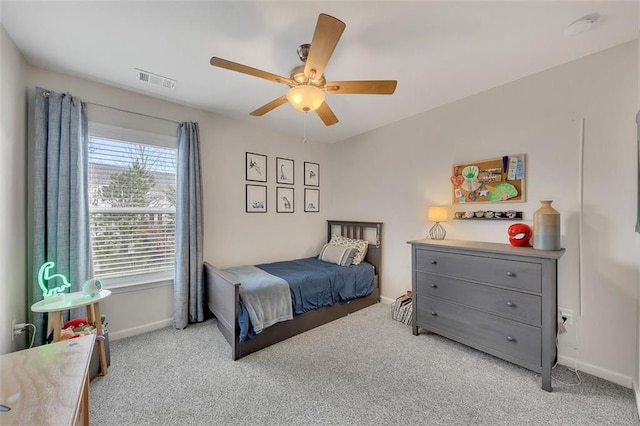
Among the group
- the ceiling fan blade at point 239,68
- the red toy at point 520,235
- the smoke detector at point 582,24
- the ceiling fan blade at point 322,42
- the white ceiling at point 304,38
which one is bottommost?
the red toy at point 520,235

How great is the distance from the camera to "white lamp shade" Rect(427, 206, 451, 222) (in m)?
2.89

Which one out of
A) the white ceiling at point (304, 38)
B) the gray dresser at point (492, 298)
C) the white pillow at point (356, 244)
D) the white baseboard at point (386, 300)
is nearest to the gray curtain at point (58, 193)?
the white ceiling at point (304, 38)

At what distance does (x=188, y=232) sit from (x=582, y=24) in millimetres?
3767

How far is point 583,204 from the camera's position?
2.15 meters

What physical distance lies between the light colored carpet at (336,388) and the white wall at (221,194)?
1.35 feet

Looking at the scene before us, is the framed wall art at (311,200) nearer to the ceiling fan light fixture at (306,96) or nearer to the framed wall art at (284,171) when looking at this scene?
the framed wall art at (284,171)

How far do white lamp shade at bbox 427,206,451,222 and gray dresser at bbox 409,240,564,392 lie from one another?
408 millimetres

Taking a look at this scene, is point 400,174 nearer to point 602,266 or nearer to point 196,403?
point 602,266

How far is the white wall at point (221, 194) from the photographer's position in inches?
104

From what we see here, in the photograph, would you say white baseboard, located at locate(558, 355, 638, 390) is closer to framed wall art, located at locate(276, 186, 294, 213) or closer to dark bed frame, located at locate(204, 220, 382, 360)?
dark bed frame, located at locate(204, 220, 382, 360)

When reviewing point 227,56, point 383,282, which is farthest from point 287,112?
point 383,282

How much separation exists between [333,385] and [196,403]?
0.98 metres

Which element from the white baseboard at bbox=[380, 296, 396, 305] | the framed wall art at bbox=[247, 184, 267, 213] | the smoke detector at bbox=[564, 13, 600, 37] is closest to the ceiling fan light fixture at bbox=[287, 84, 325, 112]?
the smoke detector at bbox=[564, 13, 600, 37]

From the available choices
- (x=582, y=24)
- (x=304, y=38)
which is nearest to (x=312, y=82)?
(x=304, y=38)
